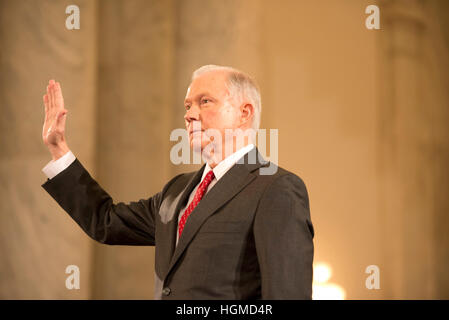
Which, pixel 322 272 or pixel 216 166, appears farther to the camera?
pixel 322 272

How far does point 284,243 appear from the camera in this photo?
1.61 m

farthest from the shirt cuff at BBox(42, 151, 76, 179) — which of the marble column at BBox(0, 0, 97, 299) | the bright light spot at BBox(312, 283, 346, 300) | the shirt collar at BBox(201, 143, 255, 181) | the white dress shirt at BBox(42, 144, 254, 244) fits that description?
the bright light spot at BBox(312, 283, 346, 300)

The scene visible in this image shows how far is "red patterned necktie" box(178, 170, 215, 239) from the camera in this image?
6.09 ft

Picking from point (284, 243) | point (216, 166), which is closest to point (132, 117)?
point (216, 166)

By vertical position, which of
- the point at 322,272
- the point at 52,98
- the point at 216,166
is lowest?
the point at 322,272

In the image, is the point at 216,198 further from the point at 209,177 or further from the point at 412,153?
the point at 412,153

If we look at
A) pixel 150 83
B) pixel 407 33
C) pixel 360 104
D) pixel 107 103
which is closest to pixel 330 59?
pixel 360 104

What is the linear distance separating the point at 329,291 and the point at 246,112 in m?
2.46

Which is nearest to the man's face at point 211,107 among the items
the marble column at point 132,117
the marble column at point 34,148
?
the marble column at point 34,148

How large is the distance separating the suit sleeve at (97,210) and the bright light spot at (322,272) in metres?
2.20

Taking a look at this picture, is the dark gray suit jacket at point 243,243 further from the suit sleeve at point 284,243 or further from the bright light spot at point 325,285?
the bright light spot at point 325,285

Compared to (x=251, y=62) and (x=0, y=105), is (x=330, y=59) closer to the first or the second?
(x=251, y=62)

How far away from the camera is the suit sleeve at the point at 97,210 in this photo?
6.84 feet

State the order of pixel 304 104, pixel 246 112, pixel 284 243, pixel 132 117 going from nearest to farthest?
pixel 284 243
pixel 246 112
pixel 132 117
pixel 304 104
